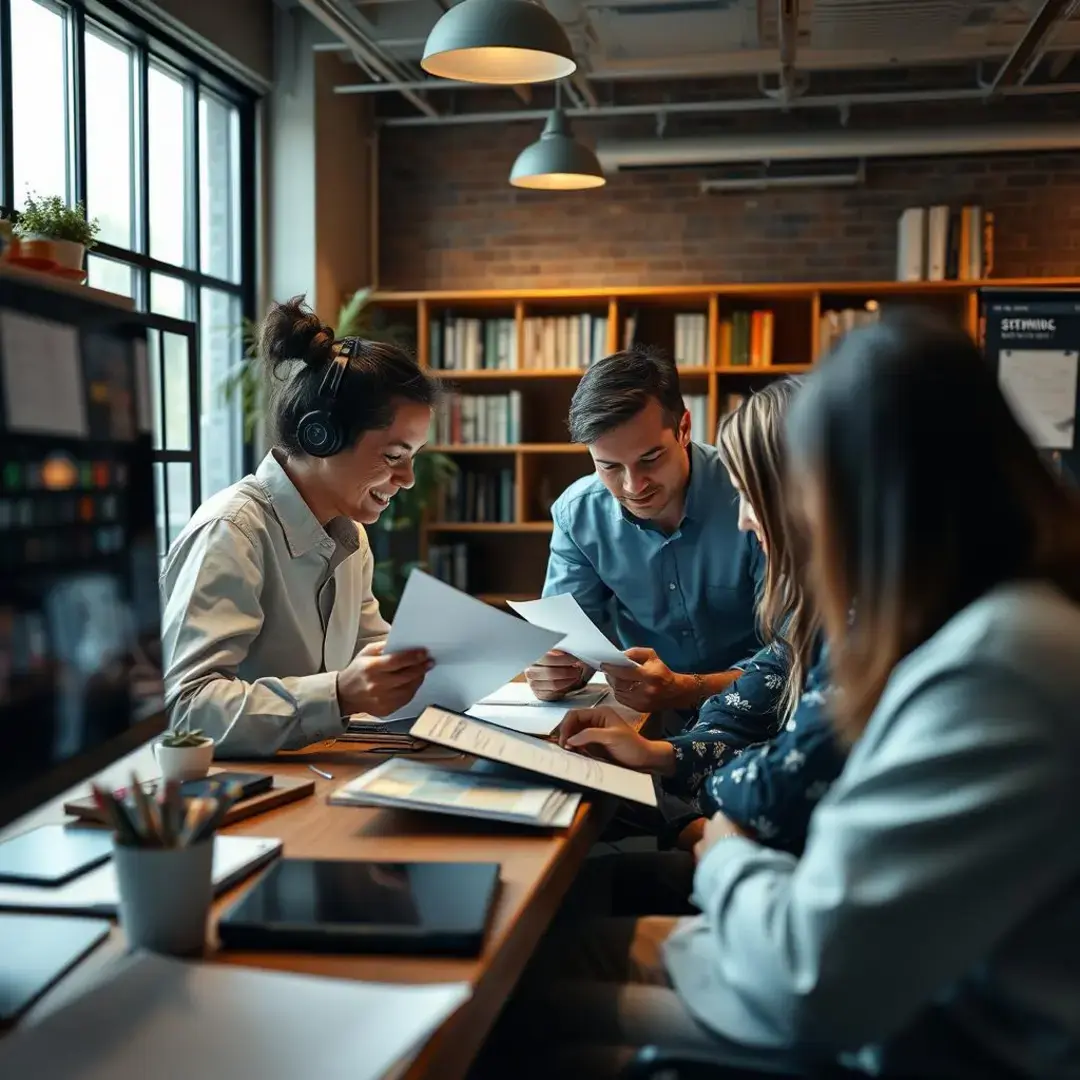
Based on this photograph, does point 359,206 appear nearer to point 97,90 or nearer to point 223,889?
point 97,90

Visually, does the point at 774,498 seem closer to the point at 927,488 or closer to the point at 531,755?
the point at 531,755

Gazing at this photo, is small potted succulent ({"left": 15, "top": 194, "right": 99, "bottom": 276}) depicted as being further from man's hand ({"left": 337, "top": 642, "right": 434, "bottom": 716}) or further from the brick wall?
the brick wall

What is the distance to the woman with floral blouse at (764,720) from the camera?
1.24 meters

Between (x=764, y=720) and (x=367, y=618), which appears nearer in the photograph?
(x=764, y=720)

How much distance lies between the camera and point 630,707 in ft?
6.87

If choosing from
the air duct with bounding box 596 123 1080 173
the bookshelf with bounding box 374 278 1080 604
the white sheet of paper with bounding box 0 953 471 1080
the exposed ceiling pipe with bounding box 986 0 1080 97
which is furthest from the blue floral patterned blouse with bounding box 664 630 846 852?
the air duct with bounding box 596 123 1080 173

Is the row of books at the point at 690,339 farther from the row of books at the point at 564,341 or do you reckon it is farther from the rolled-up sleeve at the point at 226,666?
the rolled-up sleeve at the point at 226,666

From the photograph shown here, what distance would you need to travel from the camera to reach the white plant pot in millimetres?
1443

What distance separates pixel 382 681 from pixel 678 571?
1.14m

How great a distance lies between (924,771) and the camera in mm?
859

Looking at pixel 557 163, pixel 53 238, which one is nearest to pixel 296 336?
pixel 53 238

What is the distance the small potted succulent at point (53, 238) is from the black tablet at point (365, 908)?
2.72ft

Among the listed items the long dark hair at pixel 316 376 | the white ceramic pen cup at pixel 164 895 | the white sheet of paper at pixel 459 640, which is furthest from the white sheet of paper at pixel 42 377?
the long dark hair at pixel 316 376

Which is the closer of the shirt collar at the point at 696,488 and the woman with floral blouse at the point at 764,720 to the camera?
the woman with floral blouse at the point at 764,720
